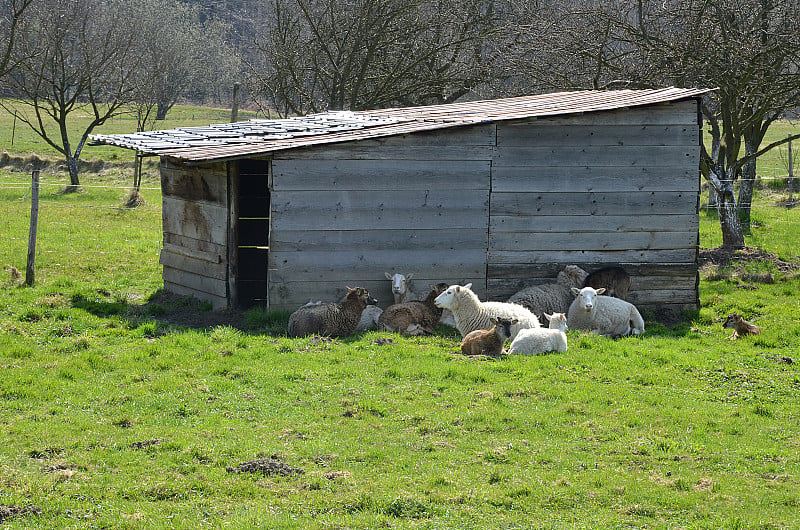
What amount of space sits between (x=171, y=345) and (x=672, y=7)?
1311cm

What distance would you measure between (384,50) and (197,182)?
35.7ft

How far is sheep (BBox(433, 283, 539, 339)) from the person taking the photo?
11.5 metres

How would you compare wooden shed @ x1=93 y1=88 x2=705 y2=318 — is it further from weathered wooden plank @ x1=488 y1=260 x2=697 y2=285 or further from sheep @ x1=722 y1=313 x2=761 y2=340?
sheep @ x1=722 y1=313 x2=761 y2=340

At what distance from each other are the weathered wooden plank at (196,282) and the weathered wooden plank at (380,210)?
151 centimetres

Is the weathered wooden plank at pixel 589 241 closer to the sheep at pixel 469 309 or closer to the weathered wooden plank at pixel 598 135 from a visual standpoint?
the weathered wooden plank at pixel 598 135

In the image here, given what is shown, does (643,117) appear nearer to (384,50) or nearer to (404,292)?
(404,292)

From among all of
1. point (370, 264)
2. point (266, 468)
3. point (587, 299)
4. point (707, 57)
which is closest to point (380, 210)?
point (370, 264)

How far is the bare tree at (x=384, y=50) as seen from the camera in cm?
2234

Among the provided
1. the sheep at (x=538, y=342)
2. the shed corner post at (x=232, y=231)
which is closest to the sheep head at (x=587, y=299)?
the sheep at (x=538, y=342)

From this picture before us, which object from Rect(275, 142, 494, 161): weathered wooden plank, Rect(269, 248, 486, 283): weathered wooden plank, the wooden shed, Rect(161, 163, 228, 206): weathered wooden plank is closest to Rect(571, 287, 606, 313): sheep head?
the wooden shed

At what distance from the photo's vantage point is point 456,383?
9.27m

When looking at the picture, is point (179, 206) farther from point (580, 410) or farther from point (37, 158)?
point (37, 158)

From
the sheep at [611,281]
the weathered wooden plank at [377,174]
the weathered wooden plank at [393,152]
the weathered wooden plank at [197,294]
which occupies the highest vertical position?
the weathered wooden plank at [393,152]

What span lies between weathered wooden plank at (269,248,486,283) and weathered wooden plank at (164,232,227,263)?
3.88 ft
